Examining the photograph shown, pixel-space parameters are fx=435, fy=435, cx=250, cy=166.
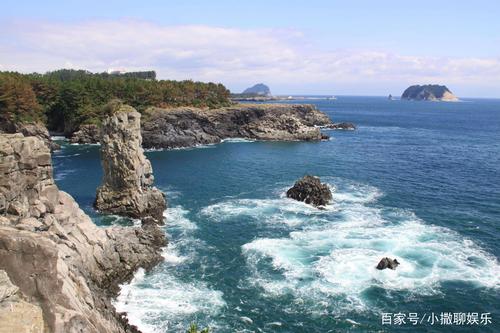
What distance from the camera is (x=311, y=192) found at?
71375 millimetres

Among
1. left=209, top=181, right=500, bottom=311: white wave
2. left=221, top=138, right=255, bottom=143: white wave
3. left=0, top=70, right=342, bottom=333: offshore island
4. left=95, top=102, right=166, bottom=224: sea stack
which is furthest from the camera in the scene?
left=221, top=138, right=255, bottom=143: white wave

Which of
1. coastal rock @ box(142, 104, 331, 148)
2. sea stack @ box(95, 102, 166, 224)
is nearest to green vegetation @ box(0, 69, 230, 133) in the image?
coastal rock @ box(142, 104, 331, 148)

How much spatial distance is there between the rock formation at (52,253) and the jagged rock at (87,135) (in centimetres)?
7827

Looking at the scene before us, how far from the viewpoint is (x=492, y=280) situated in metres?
45.3

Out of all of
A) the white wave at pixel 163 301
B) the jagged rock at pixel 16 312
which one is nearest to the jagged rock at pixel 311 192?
the white wave at pixel 163 301

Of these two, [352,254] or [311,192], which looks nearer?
[352,254]

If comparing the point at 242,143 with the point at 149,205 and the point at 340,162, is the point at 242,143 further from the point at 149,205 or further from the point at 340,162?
the point at 149,205

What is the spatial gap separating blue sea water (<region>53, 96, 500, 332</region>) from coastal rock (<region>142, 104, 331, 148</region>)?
77.1 feet

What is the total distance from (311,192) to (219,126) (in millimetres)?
80314

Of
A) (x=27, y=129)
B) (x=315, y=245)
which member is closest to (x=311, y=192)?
(x=315, y=245)

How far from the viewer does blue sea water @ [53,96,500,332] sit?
39.8m

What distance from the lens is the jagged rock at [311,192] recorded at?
2766 inches

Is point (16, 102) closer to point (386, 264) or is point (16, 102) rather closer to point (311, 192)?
point (311, 192)

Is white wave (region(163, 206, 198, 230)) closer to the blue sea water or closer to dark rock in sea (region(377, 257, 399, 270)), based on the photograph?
the blue sea water
